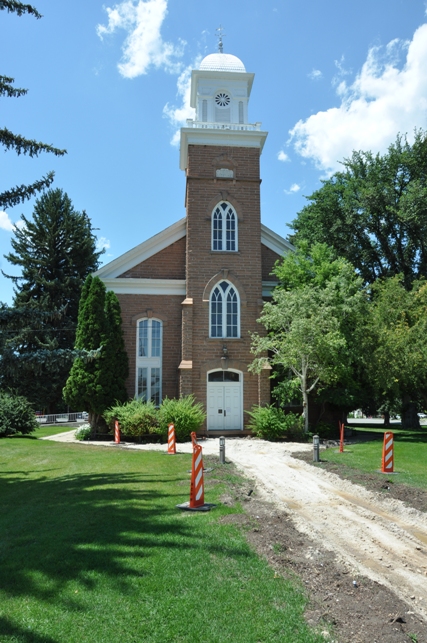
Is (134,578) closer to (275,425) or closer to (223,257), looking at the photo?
(275,425)

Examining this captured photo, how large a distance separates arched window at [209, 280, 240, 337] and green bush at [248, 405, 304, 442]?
13.6 ft

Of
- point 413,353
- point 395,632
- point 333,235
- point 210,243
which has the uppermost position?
point 333,235

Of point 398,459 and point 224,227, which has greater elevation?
point 224,227

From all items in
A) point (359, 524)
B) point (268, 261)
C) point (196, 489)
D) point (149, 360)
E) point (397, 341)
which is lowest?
point (359, 524)

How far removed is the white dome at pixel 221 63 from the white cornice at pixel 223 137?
378 cm

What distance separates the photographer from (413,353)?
2228 cm

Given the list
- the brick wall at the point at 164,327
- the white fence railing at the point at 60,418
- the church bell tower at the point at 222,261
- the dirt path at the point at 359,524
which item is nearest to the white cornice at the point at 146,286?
the brick wall at the point at 164,327

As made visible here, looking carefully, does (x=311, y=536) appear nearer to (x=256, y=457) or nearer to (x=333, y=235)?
(x=256, y=457)

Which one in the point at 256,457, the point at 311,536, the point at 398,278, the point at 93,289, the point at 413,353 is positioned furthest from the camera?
the point at 398,278

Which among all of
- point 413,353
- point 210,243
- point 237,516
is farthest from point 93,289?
point 237,516

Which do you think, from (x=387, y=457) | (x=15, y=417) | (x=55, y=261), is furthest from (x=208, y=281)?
(x=55, y=261)

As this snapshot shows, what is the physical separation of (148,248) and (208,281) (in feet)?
12.4

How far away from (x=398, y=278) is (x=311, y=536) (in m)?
21.3

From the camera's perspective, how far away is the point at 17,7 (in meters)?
11.4
